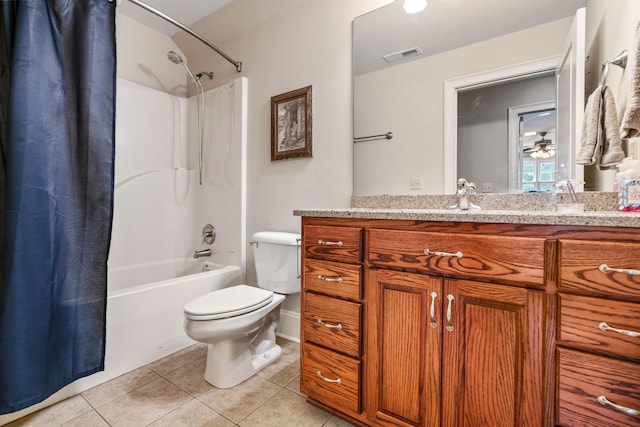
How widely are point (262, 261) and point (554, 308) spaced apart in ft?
4.87

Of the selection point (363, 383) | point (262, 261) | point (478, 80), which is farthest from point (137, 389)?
point (478, 80)

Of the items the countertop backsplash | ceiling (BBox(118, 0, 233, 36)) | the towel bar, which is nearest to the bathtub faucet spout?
the countertop backsplash

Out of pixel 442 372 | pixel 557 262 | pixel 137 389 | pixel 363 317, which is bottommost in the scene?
pixel 137 389

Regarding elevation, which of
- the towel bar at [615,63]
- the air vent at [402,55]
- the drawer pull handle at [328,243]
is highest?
the air vent at [402,55]

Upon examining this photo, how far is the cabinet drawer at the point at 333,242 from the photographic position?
3.75 ft

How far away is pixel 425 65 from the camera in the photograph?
5.07 ft

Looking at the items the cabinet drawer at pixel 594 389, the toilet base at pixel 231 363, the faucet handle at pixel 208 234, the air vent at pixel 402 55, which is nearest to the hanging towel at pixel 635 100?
the cabinet drawer at pixel 594 389

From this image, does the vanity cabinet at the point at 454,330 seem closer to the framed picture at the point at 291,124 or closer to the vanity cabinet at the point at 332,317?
the vanity cabinet at the point at 332,317

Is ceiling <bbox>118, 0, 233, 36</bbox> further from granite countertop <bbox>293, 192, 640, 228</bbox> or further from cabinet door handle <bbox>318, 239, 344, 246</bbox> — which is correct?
cabinet door handle <bbox>318, 239, 344, 246</bbox>

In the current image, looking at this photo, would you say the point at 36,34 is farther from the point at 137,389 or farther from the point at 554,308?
the point at 554,308

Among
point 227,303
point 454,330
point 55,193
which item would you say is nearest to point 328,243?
point 454,330

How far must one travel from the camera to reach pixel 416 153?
1.58 m

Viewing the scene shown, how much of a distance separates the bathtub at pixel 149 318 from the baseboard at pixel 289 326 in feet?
1.58

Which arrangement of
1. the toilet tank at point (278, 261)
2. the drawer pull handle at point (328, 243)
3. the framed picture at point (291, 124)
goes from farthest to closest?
the framed picture at point (291, 124), the toilet tank at point (278, 261), the drawer pull handle at point (328, 243)
